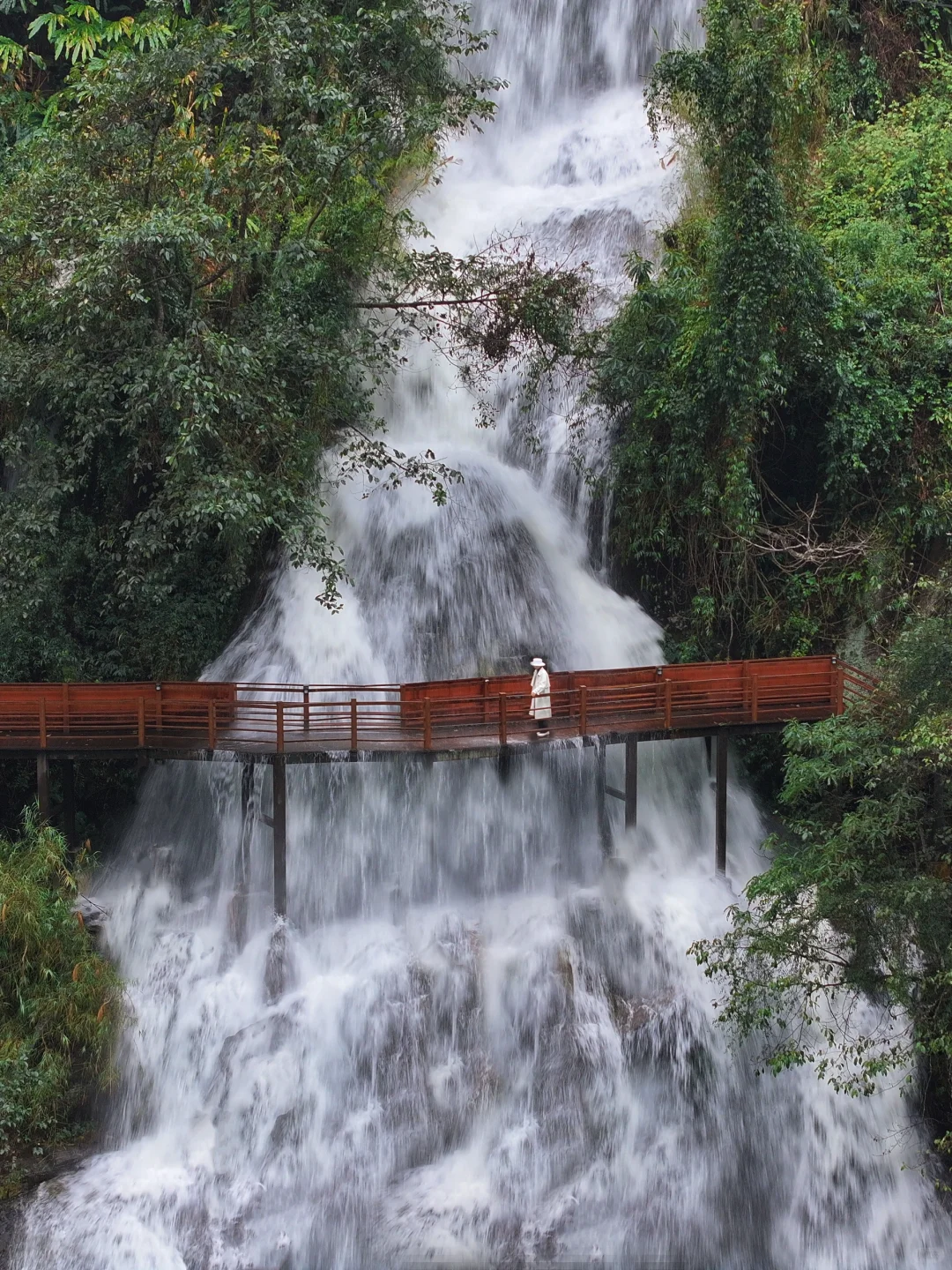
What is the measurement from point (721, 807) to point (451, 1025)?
5334 millimetres

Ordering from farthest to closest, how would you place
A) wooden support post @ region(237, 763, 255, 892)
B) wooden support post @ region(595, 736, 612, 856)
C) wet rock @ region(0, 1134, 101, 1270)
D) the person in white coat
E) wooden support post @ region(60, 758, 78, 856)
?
wooden support post @ region(60, 758, 78, 856) → wooden support post @ region(595, 736, 612, 856) → wooden support post @ region(237, 763, 255, 892) → the person in white coat → wet rock @ region(0, 1134, 101, 1270)

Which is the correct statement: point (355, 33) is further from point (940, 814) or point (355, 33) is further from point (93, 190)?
point (940, 814)

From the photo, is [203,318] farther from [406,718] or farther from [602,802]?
[602,802]

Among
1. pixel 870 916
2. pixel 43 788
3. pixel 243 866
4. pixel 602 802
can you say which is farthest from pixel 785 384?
pixel 43 788

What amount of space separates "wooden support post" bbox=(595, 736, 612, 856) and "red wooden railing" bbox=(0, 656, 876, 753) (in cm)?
126

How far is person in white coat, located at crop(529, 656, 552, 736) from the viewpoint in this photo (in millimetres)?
19594

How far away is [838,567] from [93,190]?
1313cm

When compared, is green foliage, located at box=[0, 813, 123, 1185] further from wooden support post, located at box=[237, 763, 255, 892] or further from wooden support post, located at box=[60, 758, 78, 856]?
wooden support post, located at box=[60, 758, 78, 856]

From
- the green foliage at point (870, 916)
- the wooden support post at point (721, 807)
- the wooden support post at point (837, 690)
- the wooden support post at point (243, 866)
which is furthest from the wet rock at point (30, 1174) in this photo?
the wooden support post at point (837, 690)

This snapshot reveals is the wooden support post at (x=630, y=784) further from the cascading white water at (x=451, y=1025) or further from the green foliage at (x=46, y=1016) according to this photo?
the green foliage at (x=46, y=1016)

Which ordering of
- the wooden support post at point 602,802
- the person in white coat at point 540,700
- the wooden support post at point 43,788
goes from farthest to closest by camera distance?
the wooden support post at point 602,802 → the wooden support post at point 43,788 → the person in white coat at point 540,700

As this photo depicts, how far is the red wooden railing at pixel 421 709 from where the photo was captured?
19.3m

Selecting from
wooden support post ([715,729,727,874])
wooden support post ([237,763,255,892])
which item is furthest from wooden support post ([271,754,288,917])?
wooden support post ([715,729,727,874])

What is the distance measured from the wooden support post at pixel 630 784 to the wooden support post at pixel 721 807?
123cm
